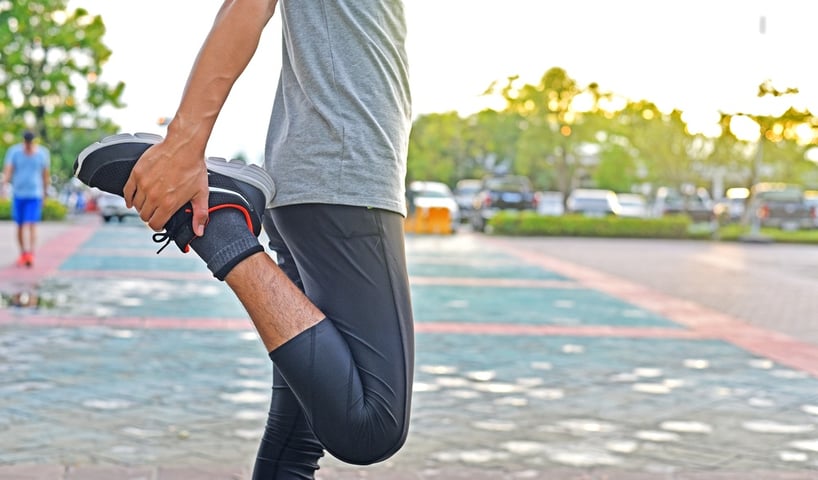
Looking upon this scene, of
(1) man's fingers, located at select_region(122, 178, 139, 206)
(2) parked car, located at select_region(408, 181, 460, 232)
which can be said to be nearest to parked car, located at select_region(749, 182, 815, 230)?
(2) parked car, located at select_region(408, 181, 460, 232)

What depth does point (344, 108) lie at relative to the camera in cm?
212

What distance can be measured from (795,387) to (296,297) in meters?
5.11

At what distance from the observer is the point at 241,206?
2.05m

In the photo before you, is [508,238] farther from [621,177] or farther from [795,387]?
[621,177]

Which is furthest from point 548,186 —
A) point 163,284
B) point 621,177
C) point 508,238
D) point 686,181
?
point 163,284

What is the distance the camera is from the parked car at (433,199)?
2900 centimetres

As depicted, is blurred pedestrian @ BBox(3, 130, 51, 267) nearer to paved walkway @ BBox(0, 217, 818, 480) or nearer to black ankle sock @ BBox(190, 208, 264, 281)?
paved walkway @ BBox(0, 217, 818, 480)

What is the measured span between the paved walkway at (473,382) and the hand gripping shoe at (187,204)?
211cm

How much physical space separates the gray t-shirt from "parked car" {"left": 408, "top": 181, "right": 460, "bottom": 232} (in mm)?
25539

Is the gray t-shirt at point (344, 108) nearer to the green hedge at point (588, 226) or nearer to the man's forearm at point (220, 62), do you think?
the man's forearm at point (220, 62)

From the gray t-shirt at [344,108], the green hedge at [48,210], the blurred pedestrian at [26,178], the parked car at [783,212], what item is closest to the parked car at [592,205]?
the parked car at [783,212]

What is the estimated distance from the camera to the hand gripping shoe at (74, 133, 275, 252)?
6.57 ft

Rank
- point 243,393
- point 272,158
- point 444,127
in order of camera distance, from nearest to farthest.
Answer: point 272,158, point 243,393, point 444,127

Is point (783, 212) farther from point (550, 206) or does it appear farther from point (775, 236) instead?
point (550, 206)
